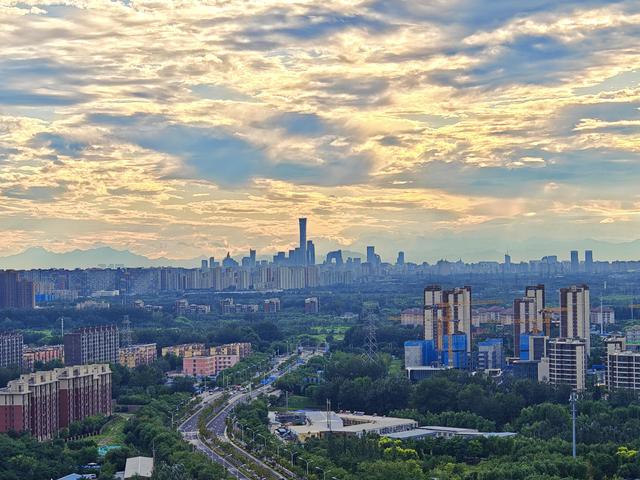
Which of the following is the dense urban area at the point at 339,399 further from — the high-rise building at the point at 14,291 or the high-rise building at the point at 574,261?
the high-rise building at the point at 574,261

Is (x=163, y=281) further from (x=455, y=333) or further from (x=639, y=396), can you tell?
(x=639, y=396)

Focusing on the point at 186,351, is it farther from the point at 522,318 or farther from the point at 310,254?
the point at 310,254

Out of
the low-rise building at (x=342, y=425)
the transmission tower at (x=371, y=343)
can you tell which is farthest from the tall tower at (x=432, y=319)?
the low-rise building at (x=342, y=425)

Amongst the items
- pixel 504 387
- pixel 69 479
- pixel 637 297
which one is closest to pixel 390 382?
pixel 504 387

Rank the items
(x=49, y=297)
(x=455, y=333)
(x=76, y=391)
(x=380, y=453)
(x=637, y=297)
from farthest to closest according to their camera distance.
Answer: (x=49, y=297) < (x=637, y=297) < (x=455, y=333) < (x=76, y=391) < (x=380, y=453)

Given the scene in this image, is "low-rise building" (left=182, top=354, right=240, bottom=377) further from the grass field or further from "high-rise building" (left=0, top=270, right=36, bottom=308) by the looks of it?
"high-rise building" (left=0, top=270, right=36, bottom=308)

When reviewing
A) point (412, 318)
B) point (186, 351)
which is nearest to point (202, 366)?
point (186, 351)
